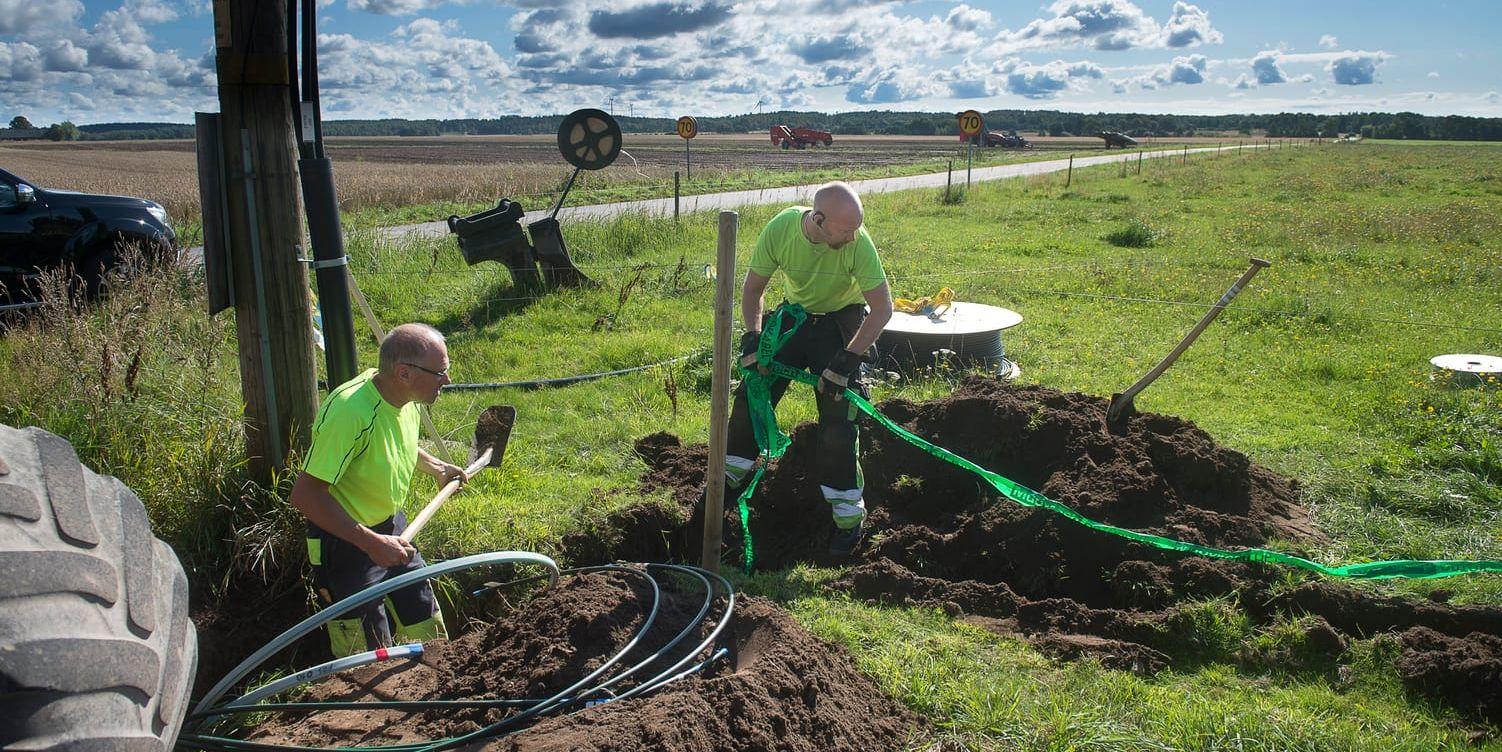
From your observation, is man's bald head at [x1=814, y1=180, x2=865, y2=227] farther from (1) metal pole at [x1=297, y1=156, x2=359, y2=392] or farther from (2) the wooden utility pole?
(2) the wooden utility pole

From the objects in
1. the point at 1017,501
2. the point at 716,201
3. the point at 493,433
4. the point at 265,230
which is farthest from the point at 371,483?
the point at 716,201

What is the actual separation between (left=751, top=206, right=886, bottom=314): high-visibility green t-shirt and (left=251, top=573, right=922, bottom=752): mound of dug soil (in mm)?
1783

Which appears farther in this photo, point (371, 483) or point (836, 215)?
point (836, 215)

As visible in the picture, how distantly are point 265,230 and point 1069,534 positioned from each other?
150 inches

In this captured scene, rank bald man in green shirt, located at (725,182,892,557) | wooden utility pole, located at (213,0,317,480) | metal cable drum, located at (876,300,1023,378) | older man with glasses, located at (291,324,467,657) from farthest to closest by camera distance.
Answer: metal cable drum, located at (876,300,1023,378) < bald man in green shirt, located at (725,182,892,557) < wooden utility pole, located at (213,0,317,480) < older man with glasses, located at (291,324,467,657)

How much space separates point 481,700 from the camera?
2.89 metres

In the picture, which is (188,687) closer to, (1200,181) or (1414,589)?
(1414,589)

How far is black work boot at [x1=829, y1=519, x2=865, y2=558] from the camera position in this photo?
15.5ft

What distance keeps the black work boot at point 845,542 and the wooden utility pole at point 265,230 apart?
2.51 metres

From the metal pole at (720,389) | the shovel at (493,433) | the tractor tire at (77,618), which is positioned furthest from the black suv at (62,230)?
the tractor tire at (77,618)

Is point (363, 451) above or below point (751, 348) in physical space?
below

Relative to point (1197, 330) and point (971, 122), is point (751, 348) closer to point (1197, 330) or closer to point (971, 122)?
point (1197, 330)

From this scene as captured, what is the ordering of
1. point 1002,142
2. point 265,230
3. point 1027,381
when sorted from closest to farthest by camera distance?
point 265,230 → point 1027,381 → point 1002,142

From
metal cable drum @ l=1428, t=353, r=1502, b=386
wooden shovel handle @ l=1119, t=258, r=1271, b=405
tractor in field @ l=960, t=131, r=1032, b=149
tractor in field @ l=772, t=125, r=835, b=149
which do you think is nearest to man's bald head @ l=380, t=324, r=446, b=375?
wooden shovel handle @ l=1119, t=258, r=1271, b=405
